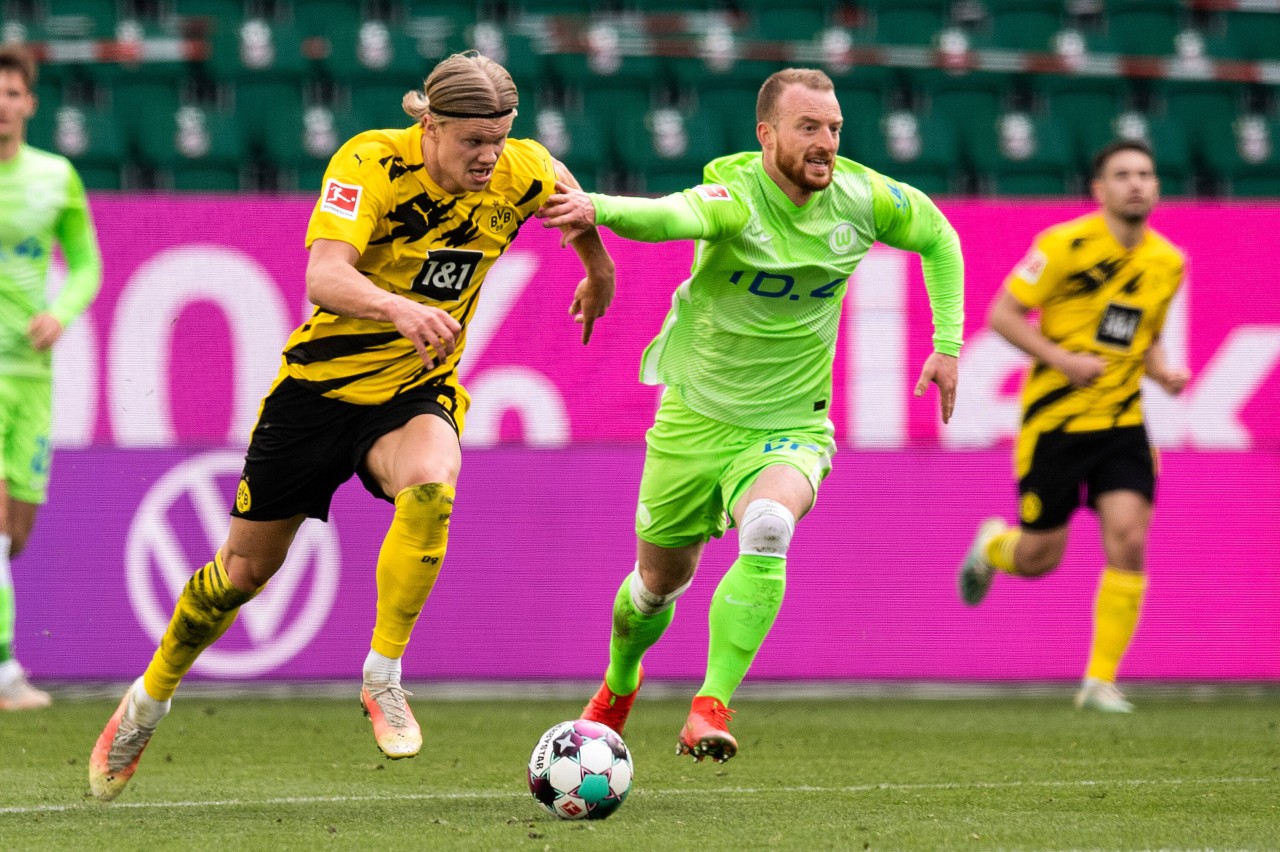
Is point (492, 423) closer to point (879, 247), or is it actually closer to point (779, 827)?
point (879, 247)

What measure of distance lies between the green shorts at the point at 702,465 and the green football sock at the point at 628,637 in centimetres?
29

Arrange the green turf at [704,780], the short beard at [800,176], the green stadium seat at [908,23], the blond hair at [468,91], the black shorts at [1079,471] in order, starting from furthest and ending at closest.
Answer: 1. the green stadium seat at [908,23]
2. the black shorts at [1079,471]
3. the short beard at [800,176]
4. the blond hair at [468,91]
5. the green turf at [704,780]

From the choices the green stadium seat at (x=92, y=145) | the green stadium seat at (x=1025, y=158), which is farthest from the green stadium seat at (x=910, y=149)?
the green stadium seat at (x=92, y=145)

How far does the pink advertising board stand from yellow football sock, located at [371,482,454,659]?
392cm

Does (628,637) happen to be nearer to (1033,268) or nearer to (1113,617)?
(1113,617)

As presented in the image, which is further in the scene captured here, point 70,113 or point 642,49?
point 642,49

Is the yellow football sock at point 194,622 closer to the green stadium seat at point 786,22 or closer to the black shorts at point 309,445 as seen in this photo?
the black shorts at point 309,445

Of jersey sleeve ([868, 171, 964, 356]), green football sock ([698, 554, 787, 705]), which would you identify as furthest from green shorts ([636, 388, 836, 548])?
jersey sleeve ([868, 171, 964, 356])

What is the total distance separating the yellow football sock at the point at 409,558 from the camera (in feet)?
16.6

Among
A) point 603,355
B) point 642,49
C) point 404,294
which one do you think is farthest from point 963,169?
point 404,294

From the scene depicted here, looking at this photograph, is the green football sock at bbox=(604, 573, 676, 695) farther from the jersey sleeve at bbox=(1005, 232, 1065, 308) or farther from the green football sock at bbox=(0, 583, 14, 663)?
the green football sock at bbox=(0, 583, 14, 663)

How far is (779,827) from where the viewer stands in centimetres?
488

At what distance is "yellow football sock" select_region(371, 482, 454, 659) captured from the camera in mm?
5055

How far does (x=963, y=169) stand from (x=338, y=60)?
431 centimetres
